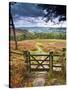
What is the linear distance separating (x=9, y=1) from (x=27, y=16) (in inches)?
7.3

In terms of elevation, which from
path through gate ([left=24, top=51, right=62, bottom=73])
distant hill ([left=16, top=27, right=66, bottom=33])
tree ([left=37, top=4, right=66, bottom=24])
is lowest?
path through gate ([left=24, top=51, right=62, bottom=73])

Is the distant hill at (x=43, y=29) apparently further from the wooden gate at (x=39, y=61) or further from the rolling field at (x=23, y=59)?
the wooden gate at (x=39, y=61)

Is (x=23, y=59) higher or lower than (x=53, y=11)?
lower

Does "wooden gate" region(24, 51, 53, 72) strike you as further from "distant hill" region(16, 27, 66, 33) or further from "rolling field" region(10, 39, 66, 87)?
"distant hill" region(16, 27, 66, 33)

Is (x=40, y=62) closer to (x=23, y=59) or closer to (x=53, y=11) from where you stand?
(x=23, y=59)

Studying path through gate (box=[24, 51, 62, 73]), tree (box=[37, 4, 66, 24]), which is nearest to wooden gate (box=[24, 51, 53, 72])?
path through gate (box=[24, 51, 62, 73])

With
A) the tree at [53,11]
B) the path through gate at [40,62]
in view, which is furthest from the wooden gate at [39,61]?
the tree at [53,11]

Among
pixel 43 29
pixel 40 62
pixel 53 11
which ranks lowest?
pixel 40 62

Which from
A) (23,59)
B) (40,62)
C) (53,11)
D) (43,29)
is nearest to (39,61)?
(40,62)

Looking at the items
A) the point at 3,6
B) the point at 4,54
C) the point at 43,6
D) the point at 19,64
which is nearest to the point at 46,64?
the point at 19,64

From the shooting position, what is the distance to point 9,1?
1606 millimetres

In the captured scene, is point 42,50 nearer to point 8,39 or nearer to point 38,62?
point 38,62

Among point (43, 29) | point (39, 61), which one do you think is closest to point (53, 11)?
point (43, 29)

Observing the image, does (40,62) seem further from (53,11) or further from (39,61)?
(53,11)
